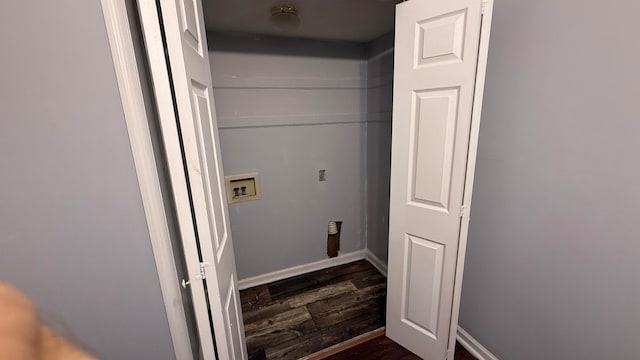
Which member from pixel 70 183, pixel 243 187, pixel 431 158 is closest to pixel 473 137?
pixel 431 158

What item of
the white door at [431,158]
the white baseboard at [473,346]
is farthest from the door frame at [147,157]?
the white baseboard at [473,346]

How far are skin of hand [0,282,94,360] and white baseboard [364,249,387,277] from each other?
2.39 m

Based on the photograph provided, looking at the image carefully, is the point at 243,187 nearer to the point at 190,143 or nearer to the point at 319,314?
the point at 319,314

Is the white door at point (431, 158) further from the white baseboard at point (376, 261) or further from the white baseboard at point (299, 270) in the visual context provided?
the white baseboard at point (299, 270)

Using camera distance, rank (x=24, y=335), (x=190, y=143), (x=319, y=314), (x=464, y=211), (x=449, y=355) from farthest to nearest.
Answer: (x=319, y=314) → (x=449, y=355) → (x=464, y=211) → (x=190, y=143) → (x=24, y=335)

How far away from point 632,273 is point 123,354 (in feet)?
6.07

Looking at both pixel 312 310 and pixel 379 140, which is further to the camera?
pixel 379 140

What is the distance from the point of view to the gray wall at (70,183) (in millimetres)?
635

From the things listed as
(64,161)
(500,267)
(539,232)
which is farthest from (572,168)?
(64,161)

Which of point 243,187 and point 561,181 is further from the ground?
point 561,181

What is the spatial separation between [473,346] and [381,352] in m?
0.58

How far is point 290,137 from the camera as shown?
7.02 ft

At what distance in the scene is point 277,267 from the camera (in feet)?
7.79

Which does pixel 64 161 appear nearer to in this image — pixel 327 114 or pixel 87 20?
pixel 87 20
